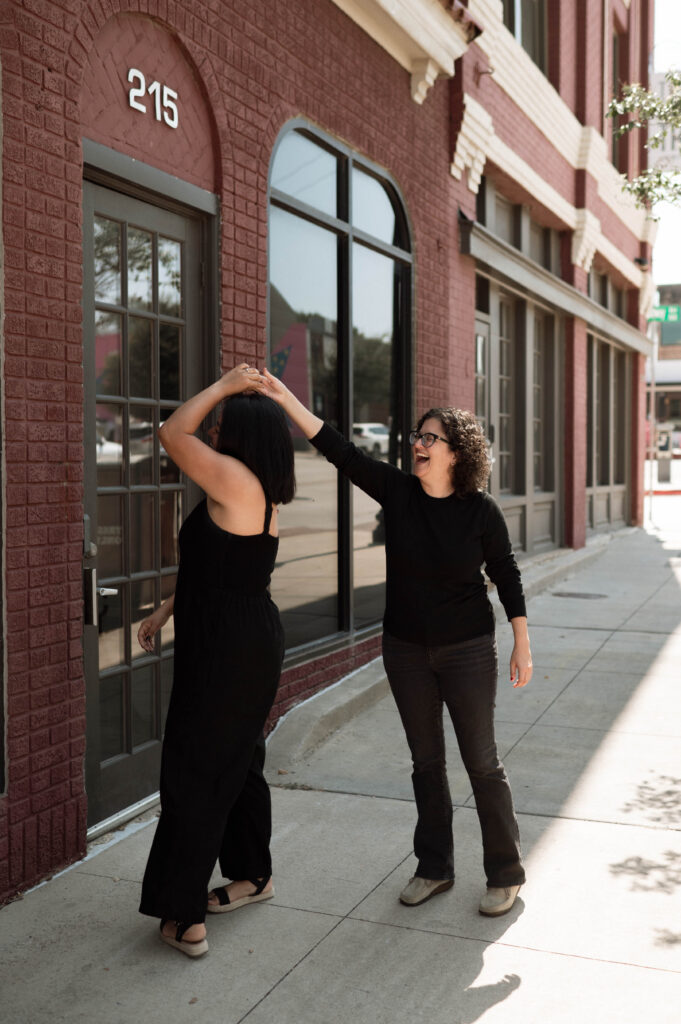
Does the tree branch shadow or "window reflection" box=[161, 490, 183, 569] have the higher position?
"window reflection" box=[161, 490, 183, 569]

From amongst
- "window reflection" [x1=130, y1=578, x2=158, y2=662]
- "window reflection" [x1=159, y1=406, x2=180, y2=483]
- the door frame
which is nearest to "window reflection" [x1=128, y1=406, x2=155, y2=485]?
"window reflection" [x1=159, y1=406, x2=180, y2=483]

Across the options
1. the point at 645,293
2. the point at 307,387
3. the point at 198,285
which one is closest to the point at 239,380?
the point at 198,285

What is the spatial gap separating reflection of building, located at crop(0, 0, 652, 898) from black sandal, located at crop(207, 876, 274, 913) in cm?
77

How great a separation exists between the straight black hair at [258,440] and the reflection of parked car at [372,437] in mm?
4108

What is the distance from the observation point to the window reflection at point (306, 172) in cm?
639

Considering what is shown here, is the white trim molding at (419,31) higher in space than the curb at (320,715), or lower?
higher

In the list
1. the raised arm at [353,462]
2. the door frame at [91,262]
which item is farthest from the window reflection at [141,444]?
the raised arm at [353,462]

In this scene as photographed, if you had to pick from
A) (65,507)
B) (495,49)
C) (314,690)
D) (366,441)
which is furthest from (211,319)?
(495,49)

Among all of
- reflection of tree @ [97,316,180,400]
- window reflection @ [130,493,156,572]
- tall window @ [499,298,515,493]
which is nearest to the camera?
reflection of tree @ [97,316,180,400]

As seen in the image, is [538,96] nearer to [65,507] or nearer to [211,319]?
[211,319]

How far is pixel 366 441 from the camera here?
8.36 meters

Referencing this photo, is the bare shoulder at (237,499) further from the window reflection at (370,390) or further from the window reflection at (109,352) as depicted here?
the window reflection at (370,390)

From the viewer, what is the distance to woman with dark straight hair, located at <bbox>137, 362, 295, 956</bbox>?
3.53 m

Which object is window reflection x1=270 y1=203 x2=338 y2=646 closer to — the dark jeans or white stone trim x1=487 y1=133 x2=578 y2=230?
the dark jeans
